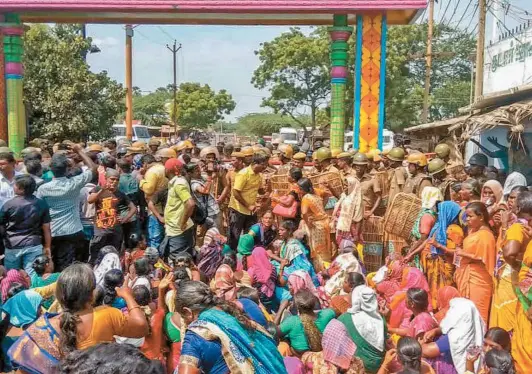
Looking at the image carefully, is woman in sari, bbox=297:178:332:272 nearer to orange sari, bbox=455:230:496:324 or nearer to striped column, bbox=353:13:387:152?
orange sari, bbox=455:230:496:324

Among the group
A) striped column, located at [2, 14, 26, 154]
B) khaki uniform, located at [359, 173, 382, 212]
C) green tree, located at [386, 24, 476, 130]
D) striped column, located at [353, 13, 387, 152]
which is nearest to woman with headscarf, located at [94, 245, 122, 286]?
khaki uniform, located at [359, 173, 382, 212]

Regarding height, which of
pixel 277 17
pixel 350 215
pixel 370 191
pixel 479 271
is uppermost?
pixel 277 17

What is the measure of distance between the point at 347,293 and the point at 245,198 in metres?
2.59

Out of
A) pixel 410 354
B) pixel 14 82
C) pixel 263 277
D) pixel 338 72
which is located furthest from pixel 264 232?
pixel 14 82

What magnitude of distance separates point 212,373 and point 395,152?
5839 mm

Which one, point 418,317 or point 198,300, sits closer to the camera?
point 198,300

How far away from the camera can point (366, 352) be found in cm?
426

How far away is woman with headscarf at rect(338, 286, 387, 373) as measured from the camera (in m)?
4.25

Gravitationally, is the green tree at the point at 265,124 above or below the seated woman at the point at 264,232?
above

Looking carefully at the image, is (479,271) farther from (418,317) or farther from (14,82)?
(14,82)

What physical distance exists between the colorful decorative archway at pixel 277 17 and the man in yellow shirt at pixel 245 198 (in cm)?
286

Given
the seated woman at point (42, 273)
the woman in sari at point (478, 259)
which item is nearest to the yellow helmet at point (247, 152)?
the seated woman at point (42, 273)

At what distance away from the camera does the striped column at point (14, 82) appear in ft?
32.7

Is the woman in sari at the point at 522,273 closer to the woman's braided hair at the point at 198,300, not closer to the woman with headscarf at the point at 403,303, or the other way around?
the woman with headscarf at the point at 403,303
